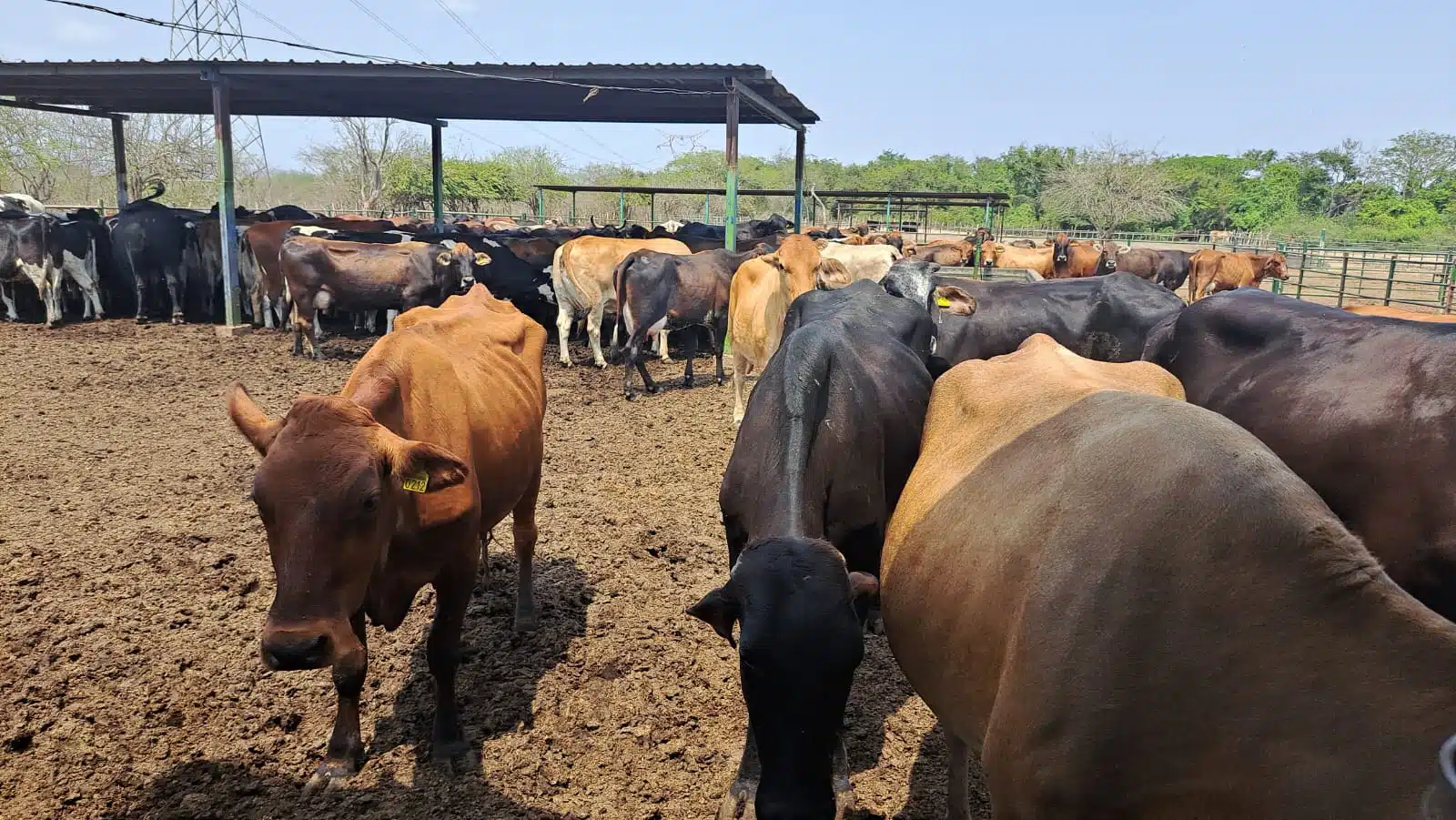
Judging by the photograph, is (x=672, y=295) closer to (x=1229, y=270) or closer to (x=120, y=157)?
(x=1229, y=270)

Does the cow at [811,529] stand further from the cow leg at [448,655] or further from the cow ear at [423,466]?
the cow leg at [448,655]

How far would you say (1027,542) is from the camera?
7.20 ft

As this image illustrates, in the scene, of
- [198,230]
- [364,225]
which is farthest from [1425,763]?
[364,225]

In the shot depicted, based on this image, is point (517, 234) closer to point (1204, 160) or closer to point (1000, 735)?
point (1000, 735)

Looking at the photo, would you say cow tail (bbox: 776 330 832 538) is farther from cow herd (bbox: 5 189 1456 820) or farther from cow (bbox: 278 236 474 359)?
cow (bbox: 278 236 474 359)

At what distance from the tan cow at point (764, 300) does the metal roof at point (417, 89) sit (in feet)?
14.1

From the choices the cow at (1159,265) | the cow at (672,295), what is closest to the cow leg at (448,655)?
the cow at (672,295)

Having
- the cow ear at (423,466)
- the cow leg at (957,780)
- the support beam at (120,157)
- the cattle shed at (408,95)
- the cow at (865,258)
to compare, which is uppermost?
the cattle shed at (408,95)

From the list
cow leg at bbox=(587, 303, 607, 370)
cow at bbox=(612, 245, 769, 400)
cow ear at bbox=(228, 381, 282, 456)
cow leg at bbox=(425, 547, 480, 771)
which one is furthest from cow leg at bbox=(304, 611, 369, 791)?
cow leg at bbox=(587, 303, 607, 370)

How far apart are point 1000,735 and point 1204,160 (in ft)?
293

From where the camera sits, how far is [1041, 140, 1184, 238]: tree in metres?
52.6

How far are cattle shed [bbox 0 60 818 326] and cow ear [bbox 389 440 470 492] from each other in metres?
11.0

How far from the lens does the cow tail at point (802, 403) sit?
2840mm

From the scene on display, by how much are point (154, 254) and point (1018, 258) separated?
19.8m
